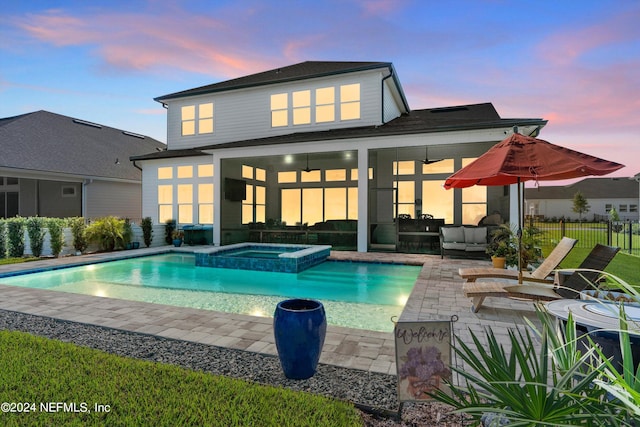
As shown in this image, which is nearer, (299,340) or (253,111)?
(299,340)

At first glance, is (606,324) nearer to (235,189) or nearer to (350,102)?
(350,102)

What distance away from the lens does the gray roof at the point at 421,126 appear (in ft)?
32.4

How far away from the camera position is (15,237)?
35.7 feet

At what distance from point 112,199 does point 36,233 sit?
719 cm

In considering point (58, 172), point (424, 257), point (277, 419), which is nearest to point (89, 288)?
point (277, 419)

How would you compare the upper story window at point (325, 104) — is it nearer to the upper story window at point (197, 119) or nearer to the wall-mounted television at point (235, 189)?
the wall-mounted television at point (235, 189)

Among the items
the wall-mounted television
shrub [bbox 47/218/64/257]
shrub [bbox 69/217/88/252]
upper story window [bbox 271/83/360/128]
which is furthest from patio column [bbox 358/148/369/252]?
shrub [bbox 47/218/64/257]

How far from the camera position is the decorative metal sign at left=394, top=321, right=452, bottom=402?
2.27m

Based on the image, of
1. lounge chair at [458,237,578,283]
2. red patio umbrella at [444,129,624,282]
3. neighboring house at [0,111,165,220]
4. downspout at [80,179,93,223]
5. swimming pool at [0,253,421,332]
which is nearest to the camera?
red patio umbrella at [444,129,624,282]

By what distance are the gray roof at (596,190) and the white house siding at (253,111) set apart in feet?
141

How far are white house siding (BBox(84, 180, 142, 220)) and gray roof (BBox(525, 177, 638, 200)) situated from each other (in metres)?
48.4

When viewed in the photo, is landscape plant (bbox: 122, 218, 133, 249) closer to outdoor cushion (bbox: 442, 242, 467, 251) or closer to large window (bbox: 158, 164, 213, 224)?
large window (bbox: 158, 164, 213, 224)

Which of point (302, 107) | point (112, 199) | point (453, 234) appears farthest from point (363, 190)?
point (112, 199)

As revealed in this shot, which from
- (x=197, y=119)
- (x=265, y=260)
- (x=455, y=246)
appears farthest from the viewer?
(x=197, y=119)
